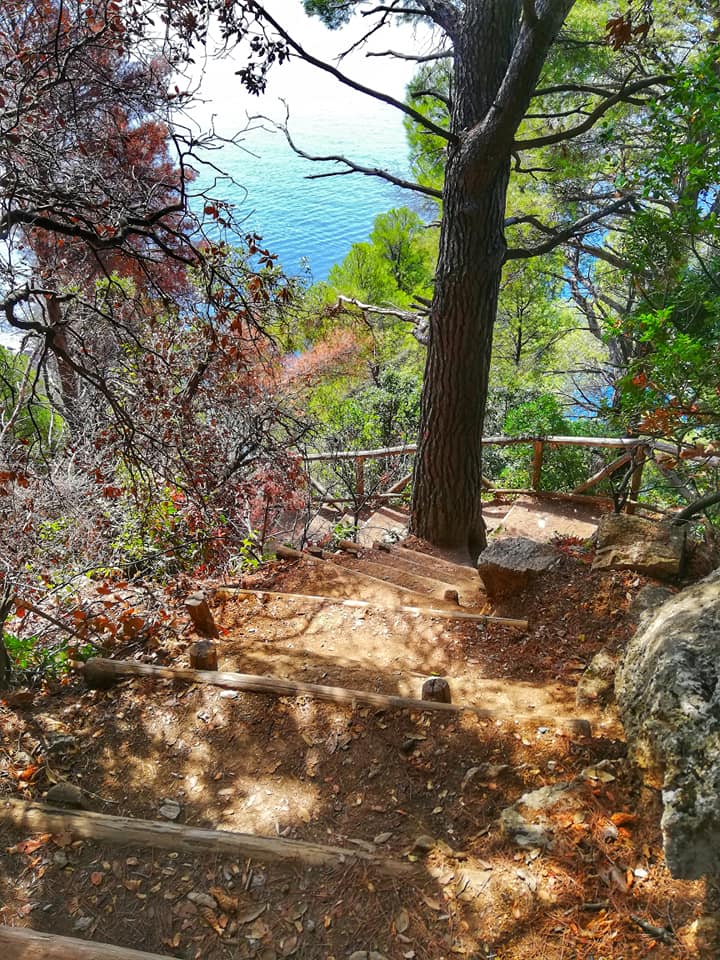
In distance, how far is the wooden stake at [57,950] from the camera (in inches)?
68.7

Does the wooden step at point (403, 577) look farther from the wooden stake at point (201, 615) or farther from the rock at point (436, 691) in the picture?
the rock at point (436, 691)

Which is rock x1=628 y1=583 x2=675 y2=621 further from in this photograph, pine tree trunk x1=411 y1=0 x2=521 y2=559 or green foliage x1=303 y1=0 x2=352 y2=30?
green foliage x1=303 y1=0 x2=352 y2=30

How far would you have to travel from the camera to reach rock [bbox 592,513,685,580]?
13.0 feet

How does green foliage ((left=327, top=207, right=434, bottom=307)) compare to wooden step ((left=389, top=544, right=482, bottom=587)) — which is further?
green foliage ((left=327, top=207, right=434, bottom=307))

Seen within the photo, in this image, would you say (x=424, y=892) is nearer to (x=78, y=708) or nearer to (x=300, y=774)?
(x=300, y=774)

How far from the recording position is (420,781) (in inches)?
104

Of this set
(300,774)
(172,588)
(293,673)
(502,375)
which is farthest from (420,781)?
(502,375)

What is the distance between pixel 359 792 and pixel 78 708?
1.57 m

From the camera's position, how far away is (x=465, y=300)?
5805mm

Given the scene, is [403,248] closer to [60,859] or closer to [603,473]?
[603,473]

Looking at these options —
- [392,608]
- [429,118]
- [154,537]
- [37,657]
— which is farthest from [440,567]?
[429,118]

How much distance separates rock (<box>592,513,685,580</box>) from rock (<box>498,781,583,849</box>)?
203 cm

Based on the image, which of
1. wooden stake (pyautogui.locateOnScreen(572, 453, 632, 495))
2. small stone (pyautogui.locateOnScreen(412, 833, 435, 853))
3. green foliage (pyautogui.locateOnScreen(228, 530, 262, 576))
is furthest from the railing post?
small stone (pyautogui.locateOnScreen(412, 833, 435, 853))

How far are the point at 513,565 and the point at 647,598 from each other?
106 centimetres
